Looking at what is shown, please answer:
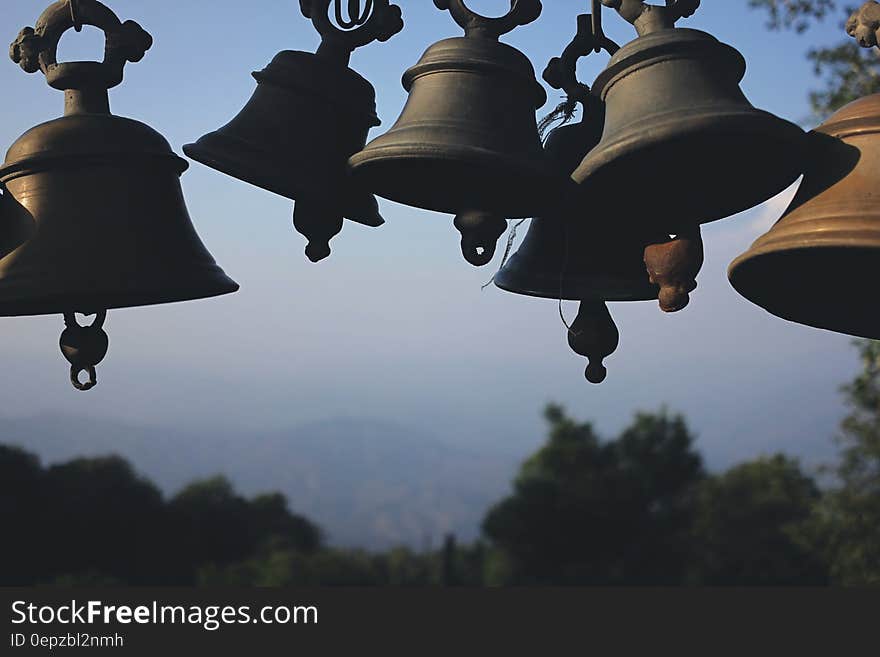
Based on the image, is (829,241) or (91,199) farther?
(91,199)

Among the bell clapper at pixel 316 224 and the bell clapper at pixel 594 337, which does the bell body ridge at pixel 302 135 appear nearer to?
the bell clapper at pixel 316 224

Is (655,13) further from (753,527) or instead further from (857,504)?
(753,527)

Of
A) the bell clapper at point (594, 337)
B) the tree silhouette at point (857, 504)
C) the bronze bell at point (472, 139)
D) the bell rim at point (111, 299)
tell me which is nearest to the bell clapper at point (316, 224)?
the bronze bell at point (472, 139)

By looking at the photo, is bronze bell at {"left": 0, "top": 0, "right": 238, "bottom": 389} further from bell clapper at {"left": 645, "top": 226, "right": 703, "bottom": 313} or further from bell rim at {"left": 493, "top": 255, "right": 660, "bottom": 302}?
bell clapper at {"left": 645, "top": 226, "right": 703, "bottom": 313}

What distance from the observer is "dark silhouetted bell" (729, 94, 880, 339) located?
2.91 meters

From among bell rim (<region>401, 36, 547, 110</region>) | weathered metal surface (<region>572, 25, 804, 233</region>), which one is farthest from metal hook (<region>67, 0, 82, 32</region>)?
weathered metal surface (<region>572, 25, 804, 233</region>)

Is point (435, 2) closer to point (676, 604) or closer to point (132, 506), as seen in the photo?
point (676, 604)

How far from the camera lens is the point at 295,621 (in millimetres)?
4773

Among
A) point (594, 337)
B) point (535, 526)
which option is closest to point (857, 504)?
point (594, 337)

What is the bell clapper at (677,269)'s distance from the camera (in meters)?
3.29

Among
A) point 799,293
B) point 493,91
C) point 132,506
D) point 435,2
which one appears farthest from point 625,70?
point 132,506

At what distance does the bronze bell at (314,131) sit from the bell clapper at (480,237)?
43 cm

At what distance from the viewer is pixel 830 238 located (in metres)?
2.89

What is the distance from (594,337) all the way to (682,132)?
1.16m
